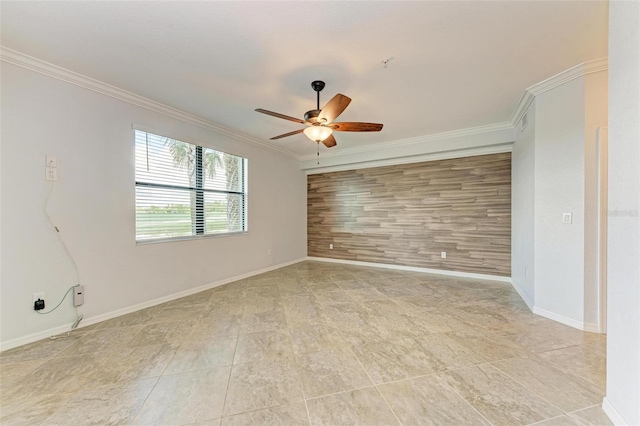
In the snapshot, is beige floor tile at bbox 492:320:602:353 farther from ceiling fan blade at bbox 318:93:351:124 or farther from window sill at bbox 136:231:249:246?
window sill at bbox 136:231:249:246

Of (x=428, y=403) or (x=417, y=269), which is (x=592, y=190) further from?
(x=417, y=269)

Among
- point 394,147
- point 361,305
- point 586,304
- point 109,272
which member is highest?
point 394,147

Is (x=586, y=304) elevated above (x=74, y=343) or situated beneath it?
elevated above

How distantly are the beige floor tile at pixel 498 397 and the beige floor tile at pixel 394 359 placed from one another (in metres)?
0.20

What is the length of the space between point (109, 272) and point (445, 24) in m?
4.03

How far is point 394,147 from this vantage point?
4.84m

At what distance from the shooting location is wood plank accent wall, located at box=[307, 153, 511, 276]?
4215 mm

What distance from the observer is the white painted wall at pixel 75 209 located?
2154 mm

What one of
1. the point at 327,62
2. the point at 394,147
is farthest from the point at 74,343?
the point at 394,147

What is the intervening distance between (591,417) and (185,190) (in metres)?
4.34

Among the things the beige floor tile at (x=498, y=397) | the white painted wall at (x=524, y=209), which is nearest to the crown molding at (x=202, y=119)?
the white painted wall at (x=524, y=209)

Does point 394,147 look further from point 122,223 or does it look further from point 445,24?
point 122,223

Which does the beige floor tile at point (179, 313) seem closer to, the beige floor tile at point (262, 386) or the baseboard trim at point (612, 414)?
the beige floor tile at point (262, 386)

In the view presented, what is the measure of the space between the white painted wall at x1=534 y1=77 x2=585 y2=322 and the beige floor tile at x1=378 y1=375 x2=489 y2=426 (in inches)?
76.1
